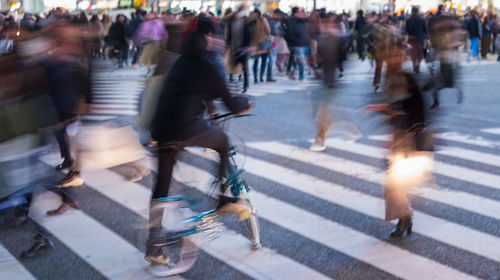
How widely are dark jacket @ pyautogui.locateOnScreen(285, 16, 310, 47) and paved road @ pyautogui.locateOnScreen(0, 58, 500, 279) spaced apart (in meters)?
5.88

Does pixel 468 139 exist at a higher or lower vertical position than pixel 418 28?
lower

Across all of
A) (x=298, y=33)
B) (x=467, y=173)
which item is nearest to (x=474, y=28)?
(x=298, y=33)

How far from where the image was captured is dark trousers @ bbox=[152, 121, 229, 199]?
4.46 metres

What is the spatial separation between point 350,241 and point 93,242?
2.08 metres

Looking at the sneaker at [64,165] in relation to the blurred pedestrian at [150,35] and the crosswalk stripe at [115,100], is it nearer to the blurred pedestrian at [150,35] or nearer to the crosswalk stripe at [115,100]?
the crosswalk stripe at [115,100]

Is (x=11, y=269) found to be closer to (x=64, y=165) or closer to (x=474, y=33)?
(x=64, y=165)

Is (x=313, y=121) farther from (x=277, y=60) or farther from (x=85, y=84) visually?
(x=277, y=60)

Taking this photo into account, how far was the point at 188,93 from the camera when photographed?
4.34 metres

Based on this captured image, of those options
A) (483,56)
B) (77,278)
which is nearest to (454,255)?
(77,278)

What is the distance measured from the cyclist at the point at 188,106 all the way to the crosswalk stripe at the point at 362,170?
2799 mm

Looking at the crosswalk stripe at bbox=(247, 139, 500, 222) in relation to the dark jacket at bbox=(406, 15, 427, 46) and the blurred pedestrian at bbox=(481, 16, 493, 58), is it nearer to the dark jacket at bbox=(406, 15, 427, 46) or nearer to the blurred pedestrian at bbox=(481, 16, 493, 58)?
the dark jacket at bbox=(406, 15, 427, 46)

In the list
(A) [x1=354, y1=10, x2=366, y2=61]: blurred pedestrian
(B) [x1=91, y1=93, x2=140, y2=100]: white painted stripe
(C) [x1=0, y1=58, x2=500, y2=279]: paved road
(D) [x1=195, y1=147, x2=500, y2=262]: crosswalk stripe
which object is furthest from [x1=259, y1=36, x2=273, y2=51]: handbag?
(A) [x1=354, y1=10, x2=366, y2=61]: blurred pedestrian

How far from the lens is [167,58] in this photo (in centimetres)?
629

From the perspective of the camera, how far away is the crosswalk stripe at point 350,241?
15.3 ft
